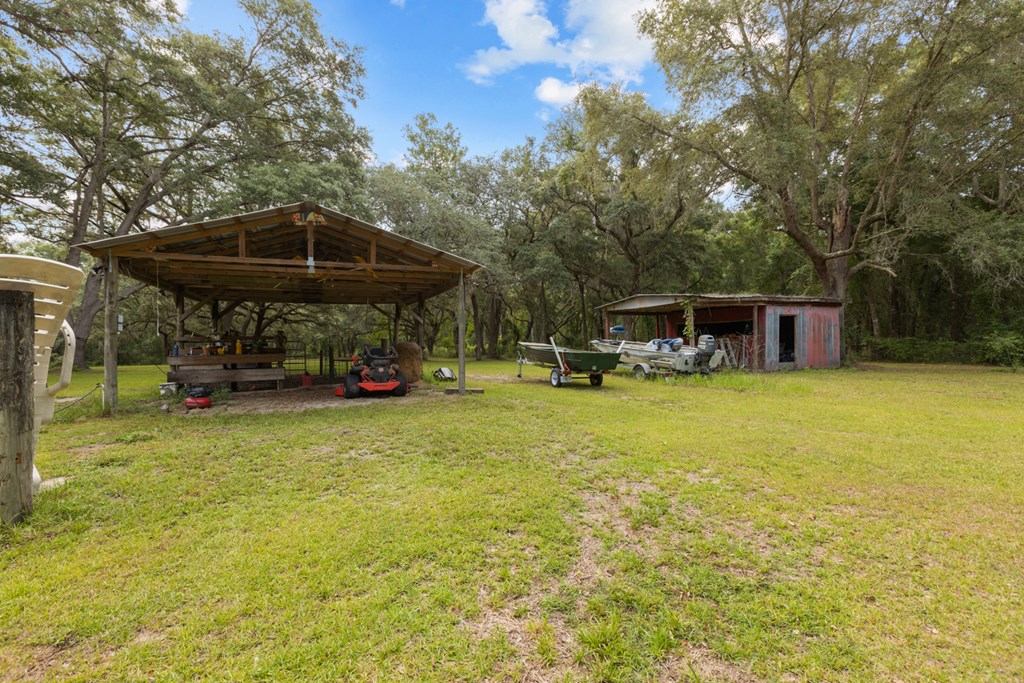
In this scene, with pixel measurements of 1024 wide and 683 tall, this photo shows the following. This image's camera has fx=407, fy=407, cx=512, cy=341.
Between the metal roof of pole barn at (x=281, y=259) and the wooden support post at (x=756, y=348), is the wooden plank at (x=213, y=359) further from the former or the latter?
the wooden support post at (x=756, y=348)

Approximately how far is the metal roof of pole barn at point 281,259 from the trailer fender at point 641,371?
247 inches

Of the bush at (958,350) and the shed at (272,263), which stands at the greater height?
the shed at (272,263)

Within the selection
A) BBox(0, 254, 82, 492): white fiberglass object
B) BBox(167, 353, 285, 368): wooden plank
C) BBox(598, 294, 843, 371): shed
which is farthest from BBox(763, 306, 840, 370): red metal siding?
BBox(0, 254, 82, 492): white fiberglass object

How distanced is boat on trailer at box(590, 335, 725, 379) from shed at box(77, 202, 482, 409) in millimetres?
5906

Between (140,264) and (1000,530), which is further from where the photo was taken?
(140,264)

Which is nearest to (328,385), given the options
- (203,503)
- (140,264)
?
(140,264)

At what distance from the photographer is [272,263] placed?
7.35 m

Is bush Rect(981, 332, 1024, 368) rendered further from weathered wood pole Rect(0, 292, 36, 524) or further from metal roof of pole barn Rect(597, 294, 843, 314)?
weathered wood pole Rect(0, 292, 36, 524)

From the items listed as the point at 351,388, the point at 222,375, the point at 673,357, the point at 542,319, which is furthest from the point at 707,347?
the point at 542,319

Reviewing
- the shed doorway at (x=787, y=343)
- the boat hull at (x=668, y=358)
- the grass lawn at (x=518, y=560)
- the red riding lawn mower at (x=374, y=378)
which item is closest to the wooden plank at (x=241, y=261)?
the red riding lawn mower at (x=374, y=378)

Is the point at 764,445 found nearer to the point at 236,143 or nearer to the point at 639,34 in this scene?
the point at 639,34

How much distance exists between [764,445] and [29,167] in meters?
20.9

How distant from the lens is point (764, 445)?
A: 5.12m

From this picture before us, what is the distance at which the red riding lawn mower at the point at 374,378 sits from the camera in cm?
871
